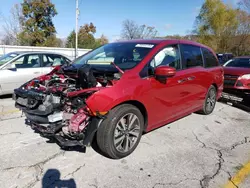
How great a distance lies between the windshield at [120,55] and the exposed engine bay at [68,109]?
0.43 meters

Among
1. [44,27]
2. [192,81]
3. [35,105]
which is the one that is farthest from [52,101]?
[44,27]

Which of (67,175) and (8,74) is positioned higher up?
(8,74)

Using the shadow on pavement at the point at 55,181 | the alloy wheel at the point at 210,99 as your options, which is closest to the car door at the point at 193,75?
the alloy wheel at the point at 210,99

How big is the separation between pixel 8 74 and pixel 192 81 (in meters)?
5.19

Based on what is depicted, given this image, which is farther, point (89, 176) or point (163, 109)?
point (163, 109)

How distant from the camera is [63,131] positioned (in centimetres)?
305

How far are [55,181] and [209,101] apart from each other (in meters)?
4.12

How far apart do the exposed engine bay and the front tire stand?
0.15 meters

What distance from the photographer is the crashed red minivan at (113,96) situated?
115 inches

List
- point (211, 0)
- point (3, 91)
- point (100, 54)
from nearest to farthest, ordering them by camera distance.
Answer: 1. point (100, 54)
2. point (3, 91)
3. point (211, 0)

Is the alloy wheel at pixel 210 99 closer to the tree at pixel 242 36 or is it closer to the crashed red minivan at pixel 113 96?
the crashed red minivan at pixel 113 96

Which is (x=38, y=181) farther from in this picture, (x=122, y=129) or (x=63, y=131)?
(x=122, y=129)

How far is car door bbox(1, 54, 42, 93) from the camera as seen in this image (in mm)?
6441

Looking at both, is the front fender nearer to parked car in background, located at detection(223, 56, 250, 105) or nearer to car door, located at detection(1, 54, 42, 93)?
parked car in background, located at detection(223, 56, 250, 105)
